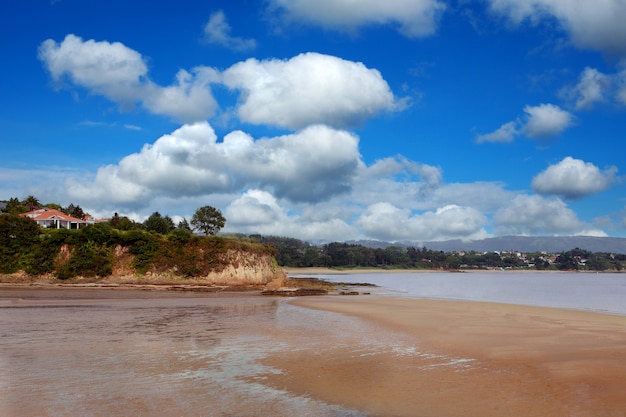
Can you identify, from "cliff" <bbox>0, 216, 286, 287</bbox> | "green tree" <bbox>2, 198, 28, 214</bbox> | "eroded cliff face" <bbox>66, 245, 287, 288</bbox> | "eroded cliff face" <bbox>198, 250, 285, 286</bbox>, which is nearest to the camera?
"cliff" <bbox>0, 216, 286, 287</bbox>

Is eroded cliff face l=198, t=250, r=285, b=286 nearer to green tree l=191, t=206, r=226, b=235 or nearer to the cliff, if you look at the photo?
the cliff

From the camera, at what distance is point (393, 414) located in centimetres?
884

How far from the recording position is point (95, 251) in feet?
160

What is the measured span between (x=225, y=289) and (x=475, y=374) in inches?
1492

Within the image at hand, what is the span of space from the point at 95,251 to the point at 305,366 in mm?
42329

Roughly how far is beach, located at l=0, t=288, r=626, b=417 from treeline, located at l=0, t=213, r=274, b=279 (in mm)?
25077

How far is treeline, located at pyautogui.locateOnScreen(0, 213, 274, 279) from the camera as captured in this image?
1882 inches

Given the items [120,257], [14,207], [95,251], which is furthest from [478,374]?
[14,207]

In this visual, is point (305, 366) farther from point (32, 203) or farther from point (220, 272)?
point (32, 203)

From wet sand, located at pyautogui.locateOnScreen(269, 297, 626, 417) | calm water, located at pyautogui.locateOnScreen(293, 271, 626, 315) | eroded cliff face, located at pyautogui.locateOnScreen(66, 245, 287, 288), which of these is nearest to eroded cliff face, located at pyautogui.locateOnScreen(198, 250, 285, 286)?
eroded cliff face, located at pyautogui.locateOnScreen(66, 245, 287, 288)

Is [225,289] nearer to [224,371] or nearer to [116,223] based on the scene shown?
[116,223]

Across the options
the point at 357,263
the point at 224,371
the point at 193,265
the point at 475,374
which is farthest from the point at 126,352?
the point at 357,263

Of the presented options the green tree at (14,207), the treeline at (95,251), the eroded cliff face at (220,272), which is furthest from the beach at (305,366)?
the green tree at (14,207)

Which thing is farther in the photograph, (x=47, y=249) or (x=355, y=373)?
(x=47, y=249)
